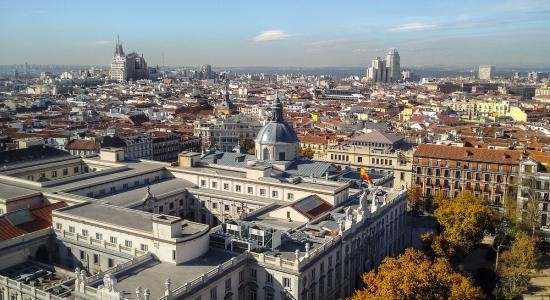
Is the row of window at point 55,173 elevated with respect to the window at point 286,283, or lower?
elevated

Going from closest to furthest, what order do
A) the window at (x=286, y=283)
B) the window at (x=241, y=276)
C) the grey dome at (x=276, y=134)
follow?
the window at (x=286, y=283) < the window at (x=241, y=276) < the grey dome at (x=276, y=134)

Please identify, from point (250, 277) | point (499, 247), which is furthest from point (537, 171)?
point (250, 277)

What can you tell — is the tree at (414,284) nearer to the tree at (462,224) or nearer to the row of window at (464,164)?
the tree at (462,224)

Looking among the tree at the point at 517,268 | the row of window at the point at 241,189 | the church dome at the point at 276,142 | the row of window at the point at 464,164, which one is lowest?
the tree at the point at 517,268

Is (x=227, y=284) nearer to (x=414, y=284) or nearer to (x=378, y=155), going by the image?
(x=414, y=284)

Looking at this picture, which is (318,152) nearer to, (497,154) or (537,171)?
(497,154)

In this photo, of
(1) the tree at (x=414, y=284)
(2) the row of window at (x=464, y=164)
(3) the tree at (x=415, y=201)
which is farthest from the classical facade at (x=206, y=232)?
(2) the row of window at (x=464, y=164)

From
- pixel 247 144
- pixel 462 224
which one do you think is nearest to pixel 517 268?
pixel 462 224
